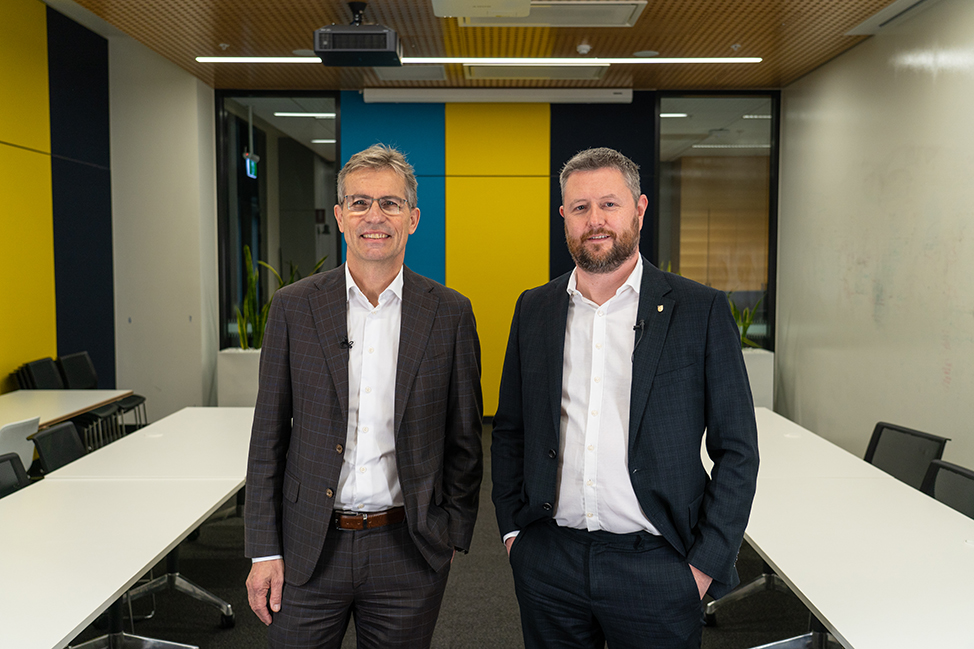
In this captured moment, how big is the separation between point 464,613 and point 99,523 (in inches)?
69.2

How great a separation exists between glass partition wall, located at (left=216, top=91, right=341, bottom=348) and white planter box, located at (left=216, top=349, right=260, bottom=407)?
648 mm

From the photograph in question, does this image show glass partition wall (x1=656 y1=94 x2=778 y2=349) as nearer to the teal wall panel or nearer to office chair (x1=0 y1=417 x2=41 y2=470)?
the teal wall panel

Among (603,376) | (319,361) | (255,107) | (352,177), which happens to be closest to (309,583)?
(319,361)

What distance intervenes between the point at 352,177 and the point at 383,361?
1.54ft

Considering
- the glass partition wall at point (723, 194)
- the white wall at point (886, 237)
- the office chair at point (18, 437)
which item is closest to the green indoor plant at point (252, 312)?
the office chair at point (18, 437)

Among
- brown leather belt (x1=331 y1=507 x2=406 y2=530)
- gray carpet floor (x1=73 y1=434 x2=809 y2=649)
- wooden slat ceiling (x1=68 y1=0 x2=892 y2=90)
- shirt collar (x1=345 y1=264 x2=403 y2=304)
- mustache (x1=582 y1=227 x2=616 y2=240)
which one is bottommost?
gray carpet floor (x1=73 y1=434 x2=809 y2=649)

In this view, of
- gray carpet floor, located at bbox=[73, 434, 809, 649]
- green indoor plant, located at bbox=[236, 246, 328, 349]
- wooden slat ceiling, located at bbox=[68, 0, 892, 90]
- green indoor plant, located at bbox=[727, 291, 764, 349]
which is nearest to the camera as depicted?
gray carpet floor, located at bbox=[73, 434, 809, 649]

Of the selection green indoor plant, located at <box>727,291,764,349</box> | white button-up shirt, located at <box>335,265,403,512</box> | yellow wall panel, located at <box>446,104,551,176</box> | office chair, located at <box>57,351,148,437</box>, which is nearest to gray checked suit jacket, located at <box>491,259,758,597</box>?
white button-up shirt, located at <box>335,265,403,512</box>

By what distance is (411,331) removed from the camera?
1856mm

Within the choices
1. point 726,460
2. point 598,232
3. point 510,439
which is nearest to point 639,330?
point 598,232

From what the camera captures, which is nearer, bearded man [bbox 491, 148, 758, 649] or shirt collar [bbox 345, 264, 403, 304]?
bearded man [bbox 491, 148, 758, 649]

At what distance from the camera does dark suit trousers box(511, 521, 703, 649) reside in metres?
1.66

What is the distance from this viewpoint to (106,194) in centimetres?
710

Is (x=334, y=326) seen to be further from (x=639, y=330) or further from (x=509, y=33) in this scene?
(x=509, y=33)
